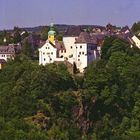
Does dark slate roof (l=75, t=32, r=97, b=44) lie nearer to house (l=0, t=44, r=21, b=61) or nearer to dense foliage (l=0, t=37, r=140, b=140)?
dense foliage (l=0, t=37, r=140, b=140)

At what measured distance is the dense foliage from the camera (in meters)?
46.1

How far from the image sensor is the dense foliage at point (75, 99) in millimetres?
46125

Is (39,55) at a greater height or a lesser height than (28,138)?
greater

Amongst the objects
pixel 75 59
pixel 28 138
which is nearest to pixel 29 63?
pixel 75 59

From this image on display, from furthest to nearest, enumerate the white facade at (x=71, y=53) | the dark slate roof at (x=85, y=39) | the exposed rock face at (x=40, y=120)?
the dark slate roof at (x=85, y=39) < the white facade at (x=71, y=53) < the exposed rock face at (x=40, y=120)

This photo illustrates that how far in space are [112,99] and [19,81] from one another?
22.0 ft

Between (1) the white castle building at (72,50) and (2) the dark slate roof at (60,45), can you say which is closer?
(1) the white castle building at (72,50)

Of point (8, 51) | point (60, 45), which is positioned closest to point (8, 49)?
point (8, 51)

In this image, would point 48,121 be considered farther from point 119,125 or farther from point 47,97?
point 119,125

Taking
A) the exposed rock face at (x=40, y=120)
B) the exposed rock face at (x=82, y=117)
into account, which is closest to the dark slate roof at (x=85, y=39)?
the exposed rock face at (x=82, y=117)

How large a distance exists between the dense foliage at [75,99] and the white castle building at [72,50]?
110 cm

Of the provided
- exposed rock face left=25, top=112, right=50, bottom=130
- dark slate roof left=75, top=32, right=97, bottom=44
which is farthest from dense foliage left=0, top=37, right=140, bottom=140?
dark slate roof left=75, top=32, right=97, bottom=44

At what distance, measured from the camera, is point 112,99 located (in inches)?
1967

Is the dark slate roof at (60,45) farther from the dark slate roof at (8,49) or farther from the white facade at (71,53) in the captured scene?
the dark slate roof at (8,49)
